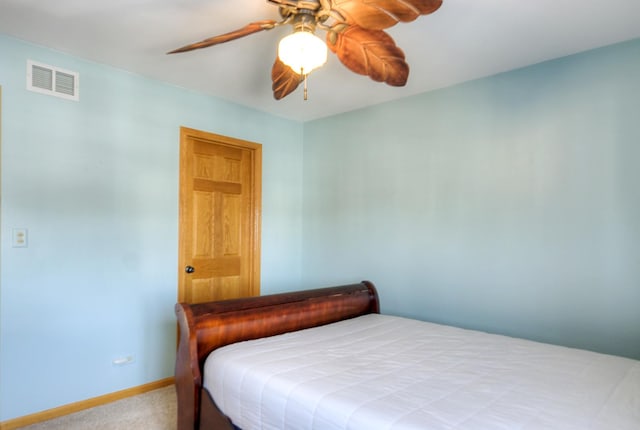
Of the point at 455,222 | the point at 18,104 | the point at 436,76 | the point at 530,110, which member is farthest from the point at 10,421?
the point at 530,110

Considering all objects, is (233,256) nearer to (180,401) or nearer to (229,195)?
(229,195)

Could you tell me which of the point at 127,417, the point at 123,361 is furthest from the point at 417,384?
the point at 123,361

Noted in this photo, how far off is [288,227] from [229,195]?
0.76 metres

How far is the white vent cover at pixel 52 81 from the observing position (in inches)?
99.9

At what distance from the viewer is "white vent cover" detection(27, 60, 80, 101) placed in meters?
2.54

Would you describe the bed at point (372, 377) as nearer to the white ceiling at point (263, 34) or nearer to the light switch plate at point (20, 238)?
the light switch plate at point (20, 238)

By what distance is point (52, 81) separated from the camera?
261 cm

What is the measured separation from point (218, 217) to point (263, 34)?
5.65 ft

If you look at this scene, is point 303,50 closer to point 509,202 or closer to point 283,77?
point 283,77

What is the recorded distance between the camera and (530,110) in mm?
2725

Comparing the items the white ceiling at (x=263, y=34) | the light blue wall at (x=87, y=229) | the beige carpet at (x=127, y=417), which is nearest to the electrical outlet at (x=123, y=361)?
the light blue wall at (x=87, y=229)

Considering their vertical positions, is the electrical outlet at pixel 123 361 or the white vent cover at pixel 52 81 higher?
the white vent cover at pixel 52 81

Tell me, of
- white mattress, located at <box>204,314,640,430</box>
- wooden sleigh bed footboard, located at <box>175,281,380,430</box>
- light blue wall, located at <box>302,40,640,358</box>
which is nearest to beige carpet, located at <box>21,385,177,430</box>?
wooden sleigh bed footboard, located at <box>175,281,380,430</box>

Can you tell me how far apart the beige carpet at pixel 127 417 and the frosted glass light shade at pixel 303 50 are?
2.23 metres
